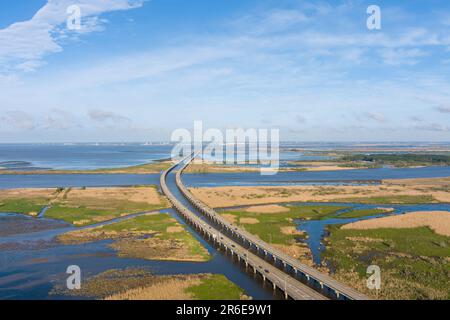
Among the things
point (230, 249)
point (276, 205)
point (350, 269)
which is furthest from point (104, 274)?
point (276, 205)

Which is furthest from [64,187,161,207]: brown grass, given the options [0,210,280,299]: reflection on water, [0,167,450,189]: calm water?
[0,210,280,299]: reflection on water

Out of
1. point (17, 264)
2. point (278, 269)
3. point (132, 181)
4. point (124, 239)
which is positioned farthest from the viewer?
point (132, 181)

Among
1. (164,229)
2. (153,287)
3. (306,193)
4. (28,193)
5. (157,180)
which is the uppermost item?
(28,193)

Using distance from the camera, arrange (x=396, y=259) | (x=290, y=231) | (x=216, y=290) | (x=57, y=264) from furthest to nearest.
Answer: (x=290, y=231)
(x=396, y=259)
(x=57, y=264)
(x=216, y=290)

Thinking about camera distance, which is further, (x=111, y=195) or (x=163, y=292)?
(x=111, y=195)

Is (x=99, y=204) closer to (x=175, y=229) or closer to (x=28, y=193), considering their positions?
(x=28, y=193)

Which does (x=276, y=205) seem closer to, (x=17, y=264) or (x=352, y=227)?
(x=352, y=227)

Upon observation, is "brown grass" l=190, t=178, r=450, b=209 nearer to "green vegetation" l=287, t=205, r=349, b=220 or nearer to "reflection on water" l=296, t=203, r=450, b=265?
"green vegetation" l=287, t=205, r=349, b=220

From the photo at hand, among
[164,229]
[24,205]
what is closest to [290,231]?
[164,229]
